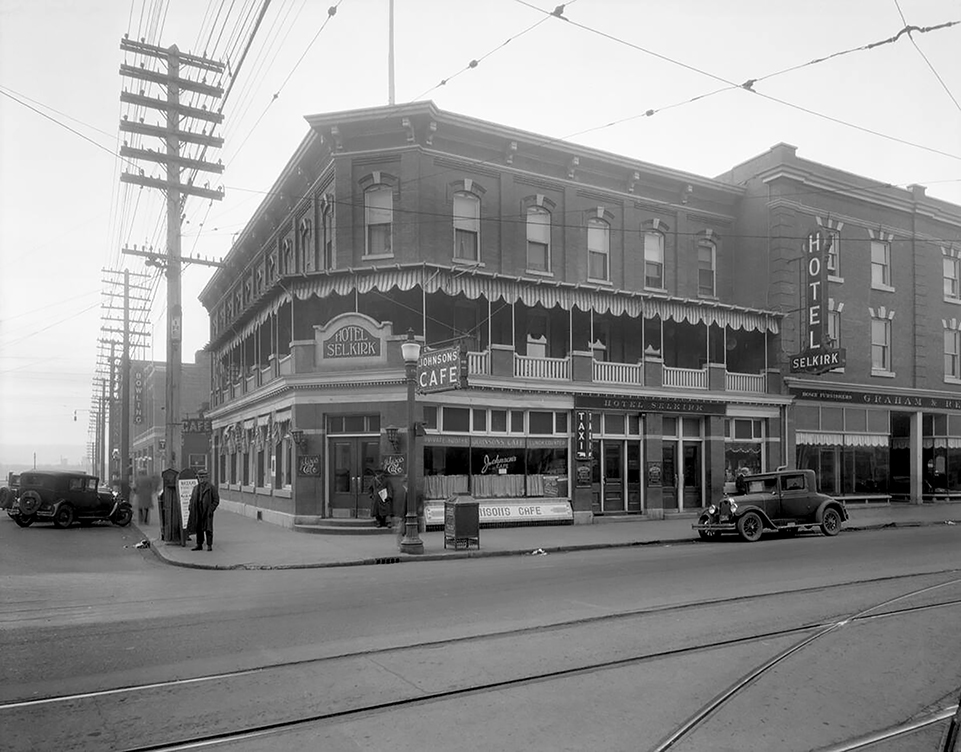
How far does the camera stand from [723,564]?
572 inches

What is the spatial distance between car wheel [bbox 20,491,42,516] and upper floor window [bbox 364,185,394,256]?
44.7 ft

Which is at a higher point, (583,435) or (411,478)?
(583,435)

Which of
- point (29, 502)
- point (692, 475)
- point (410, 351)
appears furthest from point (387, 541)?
point (29, 502)

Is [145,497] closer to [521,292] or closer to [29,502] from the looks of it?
[29,502]

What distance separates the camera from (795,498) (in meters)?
19.8

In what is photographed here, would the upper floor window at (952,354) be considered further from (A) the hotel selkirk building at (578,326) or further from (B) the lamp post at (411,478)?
(B) the lamp post at (411,478)

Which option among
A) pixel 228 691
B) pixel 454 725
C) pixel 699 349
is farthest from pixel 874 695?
pixel 699 349

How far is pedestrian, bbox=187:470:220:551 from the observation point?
17750 mm

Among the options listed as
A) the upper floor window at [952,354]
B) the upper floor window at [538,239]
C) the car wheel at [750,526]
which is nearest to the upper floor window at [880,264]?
the upper floor window at [952,354]

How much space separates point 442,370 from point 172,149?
8.66 meters

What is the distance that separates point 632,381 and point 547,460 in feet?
13.3

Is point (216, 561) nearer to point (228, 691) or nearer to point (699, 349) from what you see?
point (228, 691)

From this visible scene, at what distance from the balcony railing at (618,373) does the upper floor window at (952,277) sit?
16.5m

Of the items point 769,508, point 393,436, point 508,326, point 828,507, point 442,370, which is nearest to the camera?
point 442,370
